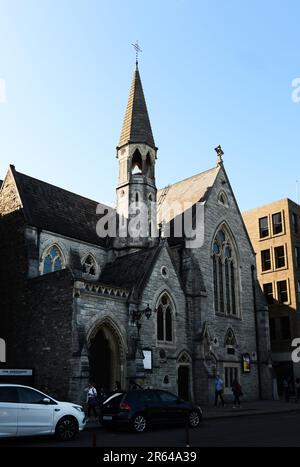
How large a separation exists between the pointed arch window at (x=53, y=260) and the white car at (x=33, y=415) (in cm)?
1570

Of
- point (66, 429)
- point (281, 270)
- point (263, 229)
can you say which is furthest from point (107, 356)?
point (263, 229)

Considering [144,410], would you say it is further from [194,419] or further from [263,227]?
[263,227]

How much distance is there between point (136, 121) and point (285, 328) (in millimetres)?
22451

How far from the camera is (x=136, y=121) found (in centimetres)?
3538

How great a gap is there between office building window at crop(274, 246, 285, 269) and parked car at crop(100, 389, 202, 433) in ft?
97.2

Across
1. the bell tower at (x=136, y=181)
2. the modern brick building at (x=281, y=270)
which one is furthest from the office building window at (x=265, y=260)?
the bell tower at (x=136, y=181)

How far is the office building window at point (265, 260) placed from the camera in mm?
46625

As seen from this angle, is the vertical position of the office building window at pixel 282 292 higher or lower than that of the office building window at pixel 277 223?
lower

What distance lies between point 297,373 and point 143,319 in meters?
21.3

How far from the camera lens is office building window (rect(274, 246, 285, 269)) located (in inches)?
1785

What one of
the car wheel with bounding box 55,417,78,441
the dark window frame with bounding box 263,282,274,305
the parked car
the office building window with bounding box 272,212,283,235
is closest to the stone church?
the parked car

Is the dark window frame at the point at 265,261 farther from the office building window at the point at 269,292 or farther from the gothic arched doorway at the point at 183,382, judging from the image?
the gothic arched doorway at the point at 183,382

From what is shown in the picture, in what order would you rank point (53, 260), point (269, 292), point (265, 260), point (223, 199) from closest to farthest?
point (53, 260)
point (223, 199)
point (269, 292)
point (265, 260)
